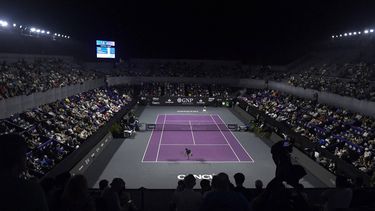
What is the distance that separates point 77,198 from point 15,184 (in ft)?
5.66

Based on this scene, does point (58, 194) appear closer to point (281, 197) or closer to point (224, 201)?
point (224, 201)

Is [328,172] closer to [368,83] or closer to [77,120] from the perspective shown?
[368,83]

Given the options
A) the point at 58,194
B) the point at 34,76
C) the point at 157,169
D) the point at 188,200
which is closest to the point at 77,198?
the point at 58,194

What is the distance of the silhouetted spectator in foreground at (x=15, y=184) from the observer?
2.46 metres

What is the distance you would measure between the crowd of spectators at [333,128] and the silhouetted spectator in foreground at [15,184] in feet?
58.1

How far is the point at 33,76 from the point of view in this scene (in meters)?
32.0

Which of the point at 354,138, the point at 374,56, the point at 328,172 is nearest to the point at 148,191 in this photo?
the point at 328,172

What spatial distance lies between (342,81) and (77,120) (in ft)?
83.6

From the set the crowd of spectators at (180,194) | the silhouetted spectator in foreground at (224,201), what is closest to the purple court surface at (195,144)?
the crowd of spectators at (180,194)

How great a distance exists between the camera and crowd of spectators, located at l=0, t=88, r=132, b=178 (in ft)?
63.0

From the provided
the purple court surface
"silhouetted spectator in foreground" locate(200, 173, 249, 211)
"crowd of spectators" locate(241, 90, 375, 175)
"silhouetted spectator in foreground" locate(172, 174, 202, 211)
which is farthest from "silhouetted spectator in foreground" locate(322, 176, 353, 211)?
the purple court surface

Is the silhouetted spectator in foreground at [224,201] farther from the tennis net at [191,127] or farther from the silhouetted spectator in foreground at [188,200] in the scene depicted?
the tennis net at [191,127]

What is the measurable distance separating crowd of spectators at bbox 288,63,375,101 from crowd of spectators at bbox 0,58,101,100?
2451 cm

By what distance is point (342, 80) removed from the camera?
38.0 m
